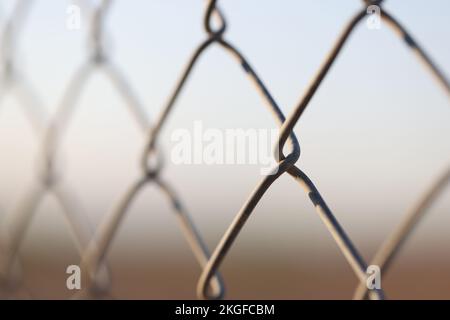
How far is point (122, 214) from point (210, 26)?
0.88ft

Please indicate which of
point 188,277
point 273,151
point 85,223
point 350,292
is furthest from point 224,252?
point 188,277

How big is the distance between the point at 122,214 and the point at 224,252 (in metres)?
0.23

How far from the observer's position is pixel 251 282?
559cm

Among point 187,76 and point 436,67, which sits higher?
point 187,76

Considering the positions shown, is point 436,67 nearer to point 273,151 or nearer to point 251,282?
point 273,151

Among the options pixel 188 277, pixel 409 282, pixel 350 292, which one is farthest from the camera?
pixel 188 277
